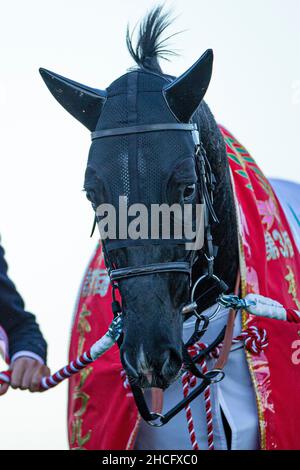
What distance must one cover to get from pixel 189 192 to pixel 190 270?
0.31 meters

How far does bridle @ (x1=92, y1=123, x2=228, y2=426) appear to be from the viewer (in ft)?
11.6

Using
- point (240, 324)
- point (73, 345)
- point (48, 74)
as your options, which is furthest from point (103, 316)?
point (48, 74)

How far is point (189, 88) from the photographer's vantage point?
12.3ft

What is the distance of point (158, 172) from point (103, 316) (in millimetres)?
1377

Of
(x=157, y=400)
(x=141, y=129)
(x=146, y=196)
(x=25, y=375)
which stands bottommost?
(x=157, y=400)

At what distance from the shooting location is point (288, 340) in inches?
173

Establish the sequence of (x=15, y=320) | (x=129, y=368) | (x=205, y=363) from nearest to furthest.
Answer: (x=129, y=368) → (x=205, y=363) → (x=15, y=320)

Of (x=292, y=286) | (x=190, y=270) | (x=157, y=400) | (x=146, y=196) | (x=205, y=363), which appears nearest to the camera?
(x=146, y=196)

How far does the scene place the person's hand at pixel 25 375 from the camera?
4.04 meters

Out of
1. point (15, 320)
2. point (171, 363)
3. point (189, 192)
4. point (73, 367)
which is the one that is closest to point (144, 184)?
point (189, 192)

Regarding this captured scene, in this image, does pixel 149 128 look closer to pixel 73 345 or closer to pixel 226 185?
pixel 226 185

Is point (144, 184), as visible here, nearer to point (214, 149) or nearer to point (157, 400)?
point (214, 149)
